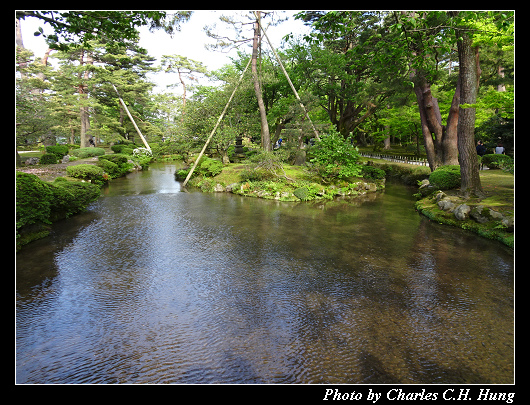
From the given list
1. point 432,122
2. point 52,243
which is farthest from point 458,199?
point 52,243

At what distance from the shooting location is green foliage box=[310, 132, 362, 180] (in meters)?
14.9

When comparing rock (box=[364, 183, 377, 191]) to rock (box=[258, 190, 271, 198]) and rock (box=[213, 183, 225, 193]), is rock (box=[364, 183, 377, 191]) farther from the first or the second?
rock (box=[213, 183, 225, 193])

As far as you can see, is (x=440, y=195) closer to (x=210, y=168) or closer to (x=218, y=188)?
(x=218, y=188)

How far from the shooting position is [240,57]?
74.6 feet

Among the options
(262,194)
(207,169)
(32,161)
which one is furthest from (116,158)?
(262,194)

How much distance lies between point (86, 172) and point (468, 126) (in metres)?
16.4

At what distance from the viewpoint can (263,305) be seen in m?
4.76

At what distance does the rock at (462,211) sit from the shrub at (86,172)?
15763 millimetres

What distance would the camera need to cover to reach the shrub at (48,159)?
18775 millimetres

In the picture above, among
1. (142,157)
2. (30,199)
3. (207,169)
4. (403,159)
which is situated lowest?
(30,199)

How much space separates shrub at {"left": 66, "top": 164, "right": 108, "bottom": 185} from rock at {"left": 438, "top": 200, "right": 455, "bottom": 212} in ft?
50.8

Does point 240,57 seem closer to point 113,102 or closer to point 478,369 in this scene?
point 113,102

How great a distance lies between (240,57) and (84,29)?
1834 cm

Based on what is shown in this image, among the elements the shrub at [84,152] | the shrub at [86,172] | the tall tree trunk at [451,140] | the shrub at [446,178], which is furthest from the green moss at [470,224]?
the shrub at [84,152]
